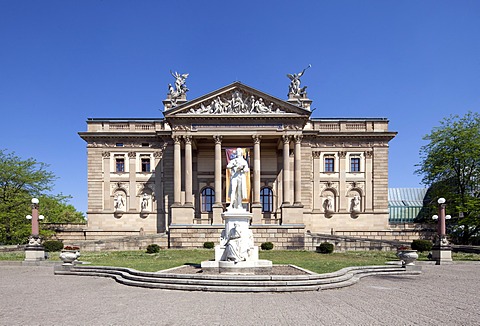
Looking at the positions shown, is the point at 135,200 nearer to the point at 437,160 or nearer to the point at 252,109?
the point at 252,109

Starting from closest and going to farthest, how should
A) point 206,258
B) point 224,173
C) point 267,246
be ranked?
point 206,258
point 267,246
point 224,173

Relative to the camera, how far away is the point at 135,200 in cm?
4969

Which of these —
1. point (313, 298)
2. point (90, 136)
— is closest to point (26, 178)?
point (90, 136)

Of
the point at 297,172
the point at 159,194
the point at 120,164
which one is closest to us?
the point at 297,172

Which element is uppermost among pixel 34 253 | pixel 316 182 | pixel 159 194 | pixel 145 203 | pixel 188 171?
pixel 188 171

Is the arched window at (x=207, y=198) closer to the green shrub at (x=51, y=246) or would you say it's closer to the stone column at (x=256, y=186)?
the stone column at (x=256, y=186)

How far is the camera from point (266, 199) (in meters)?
49.8

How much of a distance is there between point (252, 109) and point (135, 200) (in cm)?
1922

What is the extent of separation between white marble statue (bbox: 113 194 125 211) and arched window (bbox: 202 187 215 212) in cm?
1028

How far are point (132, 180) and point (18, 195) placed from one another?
506 inches

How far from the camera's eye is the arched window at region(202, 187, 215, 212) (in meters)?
49.8

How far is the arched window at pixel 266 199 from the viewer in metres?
49.7

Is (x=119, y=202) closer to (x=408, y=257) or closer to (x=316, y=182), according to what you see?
(x=316, y=182)

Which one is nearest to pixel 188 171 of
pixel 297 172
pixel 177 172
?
pixel 177 172
